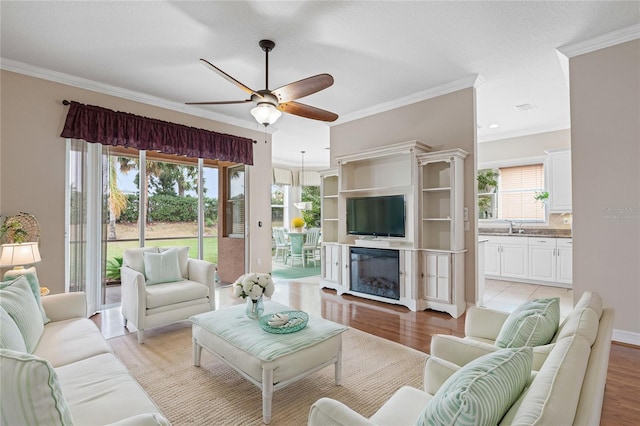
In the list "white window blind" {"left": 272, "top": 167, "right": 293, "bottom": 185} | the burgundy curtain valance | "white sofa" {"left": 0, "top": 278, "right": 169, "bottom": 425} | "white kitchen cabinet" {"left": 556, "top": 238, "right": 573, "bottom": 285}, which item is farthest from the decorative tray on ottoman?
"white window blind" {"left": 272, "top": 167, "right": 293, "bottom": 185}

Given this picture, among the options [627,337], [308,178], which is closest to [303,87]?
[627,337]

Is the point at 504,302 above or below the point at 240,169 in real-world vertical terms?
below

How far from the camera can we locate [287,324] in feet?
7.47

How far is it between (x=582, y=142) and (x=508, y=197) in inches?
138

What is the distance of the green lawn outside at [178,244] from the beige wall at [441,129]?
308cm

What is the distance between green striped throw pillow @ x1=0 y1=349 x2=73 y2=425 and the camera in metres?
0.92

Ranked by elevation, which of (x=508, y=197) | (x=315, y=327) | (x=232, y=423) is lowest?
(x=232, y=423)

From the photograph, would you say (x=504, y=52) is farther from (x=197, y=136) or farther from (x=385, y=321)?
(x=197, y=136)

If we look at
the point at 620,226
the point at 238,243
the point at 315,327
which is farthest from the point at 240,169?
the point at 620,226

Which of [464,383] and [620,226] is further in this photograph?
[620,226]

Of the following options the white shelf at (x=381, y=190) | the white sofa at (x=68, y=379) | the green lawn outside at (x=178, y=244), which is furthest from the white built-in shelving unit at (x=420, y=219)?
the white sofa at (x=68, y=379)

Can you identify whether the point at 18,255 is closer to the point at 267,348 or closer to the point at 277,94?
the point at 267,348

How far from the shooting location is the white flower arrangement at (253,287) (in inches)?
98.4

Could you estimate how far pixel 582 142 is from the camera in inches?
129
